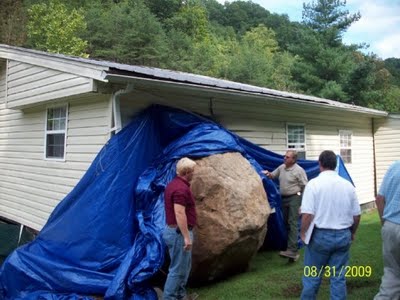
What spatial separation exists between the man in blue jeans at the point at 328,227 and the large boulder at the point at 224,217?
4.97ft

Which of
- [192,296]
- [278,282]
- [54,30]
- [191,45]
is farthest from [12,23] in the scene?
[278,282]

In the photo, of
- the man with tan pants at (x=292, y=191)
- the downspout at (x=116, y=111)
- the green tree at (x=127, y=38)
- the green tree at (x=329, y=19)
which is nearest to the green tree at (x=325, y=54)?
the green tree at (x=329, y=19)

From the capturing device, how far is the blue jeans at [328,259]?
3.63 m

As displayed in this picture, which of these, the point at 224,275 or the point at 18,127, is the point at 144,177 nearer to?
the point at 224,275

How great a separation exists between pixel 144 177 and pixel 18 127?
16.4 feet

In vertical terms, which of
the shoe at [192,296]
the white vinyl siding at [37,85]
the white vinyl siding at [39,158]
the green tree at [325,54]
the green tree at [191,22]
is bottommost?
the shoe at [192,296]

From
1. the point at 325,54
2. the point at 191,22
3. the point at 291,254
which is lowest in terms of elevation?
the point at 291,254

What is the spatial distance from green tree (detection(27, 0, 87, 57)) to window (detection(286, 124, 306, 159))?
20326 mm

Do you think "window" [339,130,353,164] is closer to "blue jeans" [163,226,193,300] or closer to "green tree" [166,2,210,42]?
"blue jeans" [163,226,193,300]

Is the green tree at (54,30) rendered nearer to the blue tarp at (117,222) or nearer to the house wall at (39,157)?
the house wall at (39,157)

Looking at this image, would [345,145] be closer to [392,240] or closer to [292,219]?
[292,219]

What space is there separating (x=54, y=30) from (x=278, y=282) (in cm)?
2565

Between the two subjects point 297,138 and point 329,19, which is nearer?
point 297,138

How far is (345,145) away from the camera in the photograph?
11.8m
